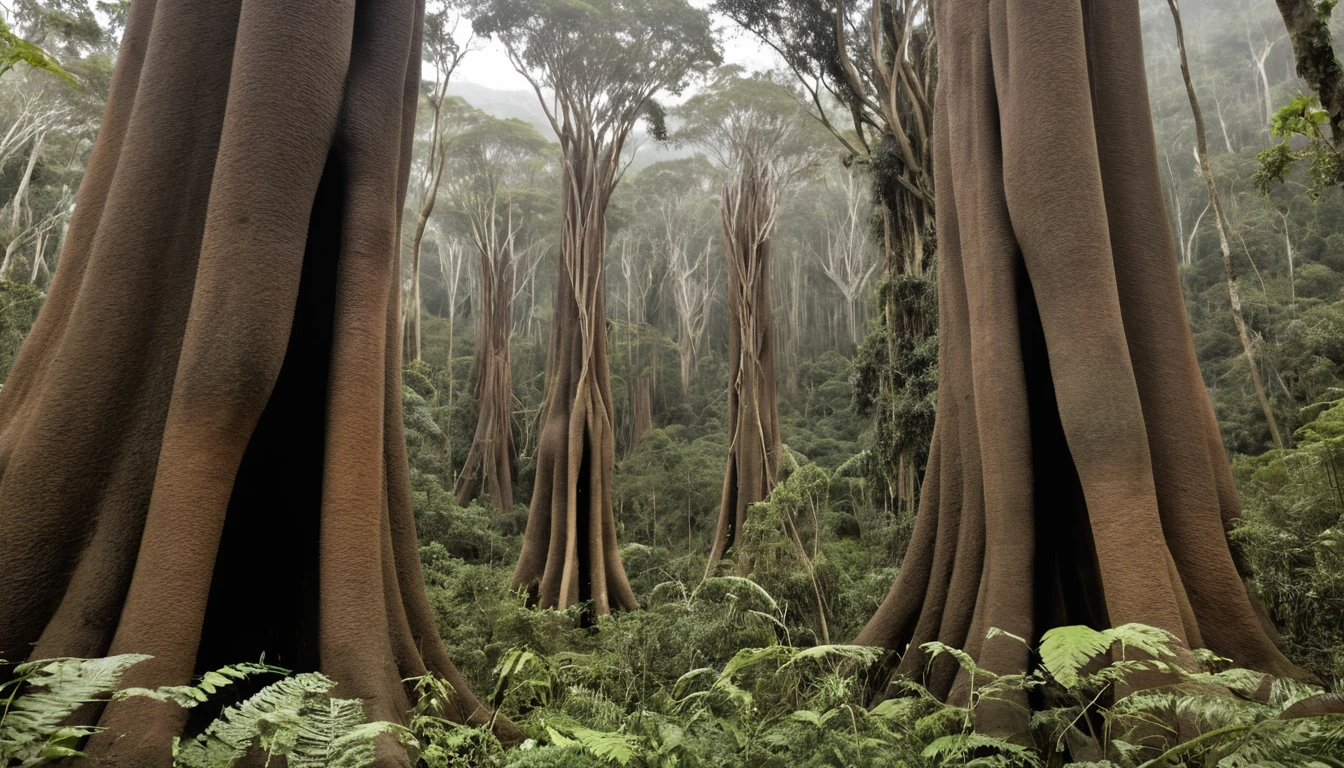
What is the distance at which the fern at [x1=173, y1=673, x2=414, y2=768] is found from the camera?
1.92 m

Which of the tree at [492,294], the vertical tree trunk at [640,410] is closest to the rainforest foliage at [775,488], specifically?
the tree at [492,294]

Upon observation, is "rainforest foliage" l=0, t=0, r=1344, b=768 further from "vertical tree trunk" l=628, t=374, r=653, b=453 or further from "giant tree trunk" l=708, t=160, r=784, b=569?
"giant tree trunk" l=708, t=160, r=784, b=569

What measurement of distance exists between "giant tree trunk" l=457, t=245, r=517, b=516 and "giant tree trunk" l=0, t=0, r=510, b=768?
47.7ft

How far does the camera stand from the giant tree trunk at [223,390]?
8.51 ft

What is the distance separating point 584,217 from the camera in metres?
11.4

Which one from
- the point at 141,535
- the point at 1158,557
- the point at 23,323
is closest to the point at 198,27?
the point at 141,535

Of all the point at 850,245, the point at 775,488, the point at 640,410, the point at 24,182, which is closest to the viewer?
the point at 775,488

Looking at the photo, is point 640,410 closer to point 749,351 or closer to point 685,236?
point 685,236

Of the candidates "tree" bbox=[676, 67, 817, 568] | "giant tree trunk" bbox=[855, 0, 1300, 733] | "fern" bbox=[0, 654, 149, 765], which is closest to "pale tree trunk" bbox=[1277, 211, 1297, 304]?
"tree" bbox=[676, 67, 817, 568]

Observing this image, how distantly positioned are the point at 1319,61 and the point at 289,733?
4022 millimetres

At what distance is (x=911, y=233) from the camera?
1147 centimetres

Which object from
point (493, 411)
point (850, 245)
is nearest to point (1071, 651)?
point (493, 411)

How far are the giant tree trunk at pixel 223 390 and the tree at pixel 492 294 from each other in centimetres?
1470

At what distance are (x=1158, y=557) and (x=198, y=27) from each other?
475 centimetres
